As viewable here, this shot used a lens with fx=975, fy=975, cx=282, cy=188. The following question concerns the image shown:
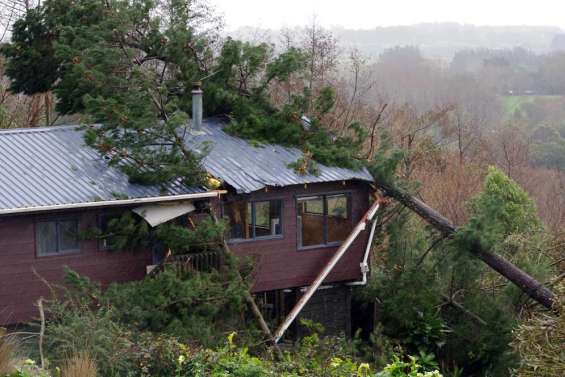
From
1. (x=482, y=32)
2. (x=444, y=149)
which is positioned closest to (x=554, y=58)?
(x=444, y=149)

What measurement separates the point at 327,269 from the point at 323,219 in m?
1.26

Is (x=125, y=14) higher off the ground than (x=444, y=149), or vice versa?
(x=125, y=14)

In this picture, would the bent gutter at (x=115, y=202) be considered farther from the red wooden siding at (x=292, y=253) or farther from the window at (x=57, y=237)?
the red wooden siding at (x=292, y=253)

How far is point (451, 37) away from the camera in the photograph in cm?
17150

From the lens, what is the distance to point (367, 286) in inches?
975

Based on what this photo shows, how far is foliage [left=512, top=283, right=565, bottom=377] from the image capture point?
15461 millimetres

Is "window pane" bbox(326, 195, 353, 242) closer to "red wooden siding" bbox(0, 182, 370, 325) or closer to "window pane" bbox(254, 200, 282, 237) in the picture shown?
"red wooden siding" bbox(0, 182, 370, 325)

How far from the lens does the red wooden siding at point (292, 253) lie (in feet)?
73.6

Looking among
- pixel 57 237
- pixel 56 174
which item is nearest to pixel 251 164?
pixel 56 174

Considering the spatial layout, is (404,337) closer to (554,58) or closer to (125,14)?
(125,14)

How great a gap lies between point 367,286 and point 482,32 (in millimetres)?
162390


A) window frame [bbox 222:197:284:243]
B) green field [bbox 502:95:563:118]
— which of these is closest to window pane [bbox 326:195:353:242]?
window frame [bbox 222:197:284:243]

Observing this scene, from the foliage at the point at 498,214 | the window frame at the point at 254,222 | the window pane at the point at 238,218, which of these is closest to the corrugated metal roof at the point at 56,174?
the window pane at the point at 238,218

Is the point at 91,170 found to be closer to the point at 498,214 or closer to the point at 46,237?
the point at 46,237
